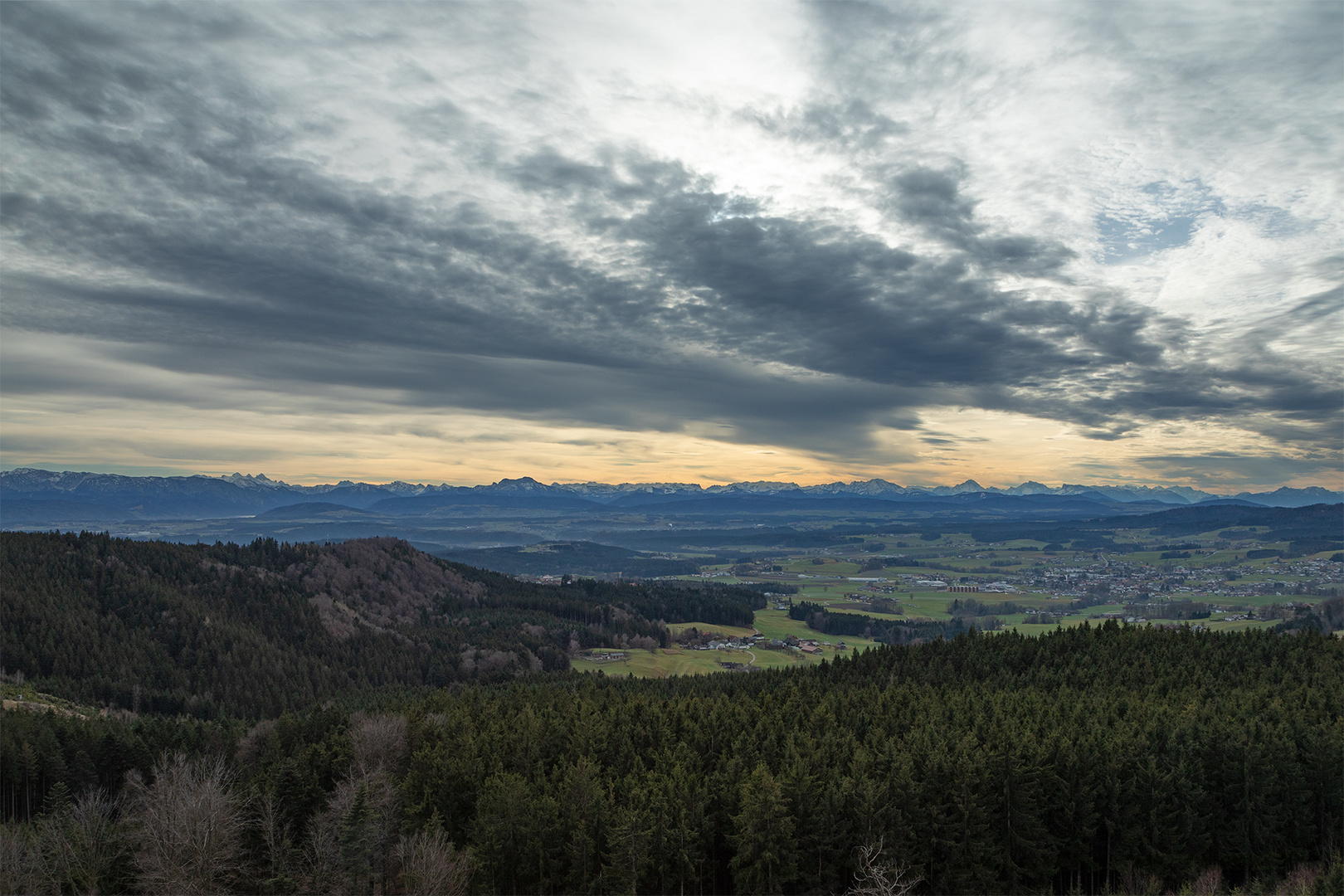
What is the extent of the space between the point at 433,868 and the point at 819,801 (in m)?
26.9

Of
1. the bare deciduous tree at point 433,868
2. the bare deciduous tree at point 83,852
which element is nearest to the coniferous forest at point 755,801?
the bare deciduous tree at point 433,868

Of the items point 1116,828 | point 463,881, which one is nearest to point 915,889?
point 1116,828

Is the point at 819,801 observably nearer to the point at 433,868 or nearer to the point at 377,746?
the point at 433,868

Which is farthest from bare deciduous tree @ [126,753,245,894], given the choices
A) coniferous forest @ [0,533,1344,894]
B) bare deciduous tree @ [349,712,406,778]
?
bare deciduous tree @ [349,712,406,778]

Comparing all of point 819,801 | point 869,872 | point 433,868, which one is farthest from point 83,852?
point 869,872

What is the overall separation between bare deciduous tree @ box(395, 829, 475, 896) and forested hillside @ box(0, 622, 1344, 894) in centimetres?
29

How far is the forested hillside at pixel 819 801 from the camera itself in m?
51.2

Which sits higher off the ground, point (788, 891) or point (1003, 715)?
point (1003, 715)

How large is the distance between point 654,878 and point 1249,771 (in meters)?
45.0

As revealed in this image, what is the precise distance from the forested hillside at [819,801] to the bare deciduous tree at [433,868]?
0.94 feet

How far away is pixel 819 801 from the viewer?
5381 cm

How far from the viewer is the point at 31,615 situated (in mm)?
186750

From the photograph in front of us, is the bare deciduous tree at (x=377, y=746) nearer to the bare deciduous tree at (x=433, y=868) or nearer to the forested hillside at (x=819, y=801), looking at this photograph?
the forested hillside at (x=819, y=801)

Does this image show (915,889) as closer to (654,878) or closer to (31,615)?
(654,878)
